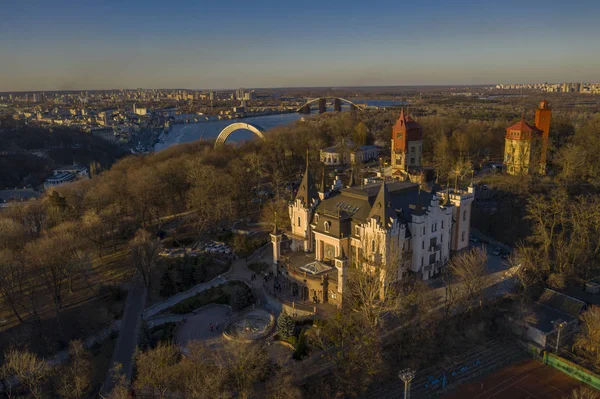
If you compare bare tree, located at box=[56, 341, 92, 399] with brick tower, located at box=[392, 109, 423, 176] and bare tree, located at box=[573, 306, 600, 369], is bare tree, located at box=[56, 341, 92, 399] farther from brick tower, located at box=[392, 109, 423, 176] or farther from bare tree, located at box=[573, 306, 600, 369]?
brick tower, located at box=[392, 109, 423, 176]

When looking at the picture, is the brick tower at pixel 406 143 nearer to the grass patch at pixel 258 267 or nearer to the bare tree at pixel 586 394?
the grass patch at pixel 258 267

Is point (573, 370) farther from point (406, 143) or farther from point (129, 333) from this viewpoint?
point (406, 143)

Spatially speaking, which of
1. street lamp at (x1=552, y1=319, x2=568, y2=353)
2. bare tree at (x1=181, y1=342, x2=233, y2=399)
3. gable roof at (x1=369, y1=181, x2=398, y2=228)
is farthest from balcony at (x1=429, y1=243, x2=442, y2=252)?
bare tree at (x1=181, y1=342, x2=233, y2=399)

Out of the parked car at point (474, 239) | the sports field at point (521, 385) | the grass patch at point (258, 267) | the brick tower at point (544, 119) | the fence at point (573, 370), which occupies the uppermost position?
the brick tower at point (544, 119)

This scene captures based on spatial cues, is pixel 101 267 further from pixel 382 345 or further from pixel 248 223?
pixel 382 345

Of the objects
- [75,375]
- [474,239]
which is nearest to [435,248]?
[474,239]

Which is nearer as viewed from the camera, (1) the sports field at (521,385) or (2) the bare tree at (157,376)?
(2) the bare tree at (157,376)

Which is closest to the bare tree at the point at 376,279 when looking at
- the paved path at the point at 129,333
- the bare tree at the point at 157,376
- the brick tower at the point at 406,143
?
the bare tree at the point at 157,376
